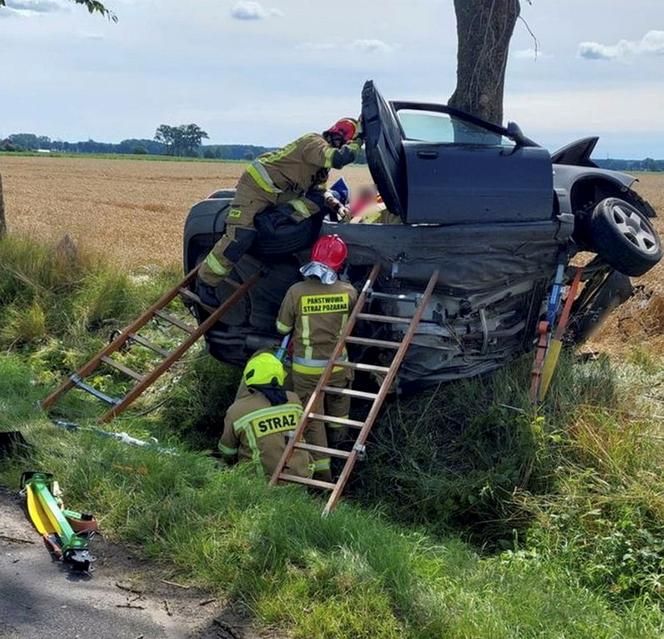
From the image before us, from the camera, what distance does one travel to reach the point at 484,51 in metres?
7.58

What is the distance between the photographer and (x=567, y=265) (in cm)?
643

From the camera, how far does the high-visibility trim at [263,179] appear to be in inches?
253

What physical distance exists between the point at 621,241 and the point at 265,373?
9.14 ft

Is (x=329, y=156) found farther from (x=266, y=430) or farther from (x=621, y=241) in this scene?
(x=621, y=241)

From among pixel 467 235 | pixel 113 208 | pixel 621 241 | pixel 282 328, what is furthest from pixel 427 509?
pixel 113 208

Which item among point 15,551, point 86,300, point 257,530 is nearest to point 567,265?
point 257,530

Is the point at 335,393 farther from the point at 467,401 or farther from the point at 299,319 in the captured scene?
the point at 467,401

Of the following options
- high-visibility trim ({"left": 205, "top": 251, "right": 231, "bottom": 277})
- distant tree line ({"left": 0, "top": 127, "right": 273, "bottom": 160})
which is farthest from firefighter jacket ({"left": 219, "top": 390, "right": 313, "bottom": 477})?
distant tree line ({"left": 0, "top": 127, "right": 273, "bottom": 160})

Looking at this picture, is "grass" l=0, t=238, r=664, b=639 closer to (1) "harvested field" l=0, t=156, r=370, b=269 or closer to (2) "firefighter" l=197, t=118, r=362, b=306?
(2) "firefighter" l=197, t=118, r=362, b=306

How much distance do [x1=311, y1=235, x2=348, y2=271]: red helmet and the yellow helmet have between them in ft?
2.66

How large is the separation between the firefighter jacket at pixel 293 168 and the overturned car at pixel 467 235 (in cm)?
31

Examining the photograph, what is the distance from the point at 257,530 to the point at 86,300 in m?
5.56

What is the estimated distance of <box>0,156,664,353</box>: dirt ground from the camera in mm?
7980

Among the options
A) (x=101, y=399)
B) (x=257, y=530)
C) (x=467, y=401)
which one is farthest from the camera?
(x=101, y=399)
